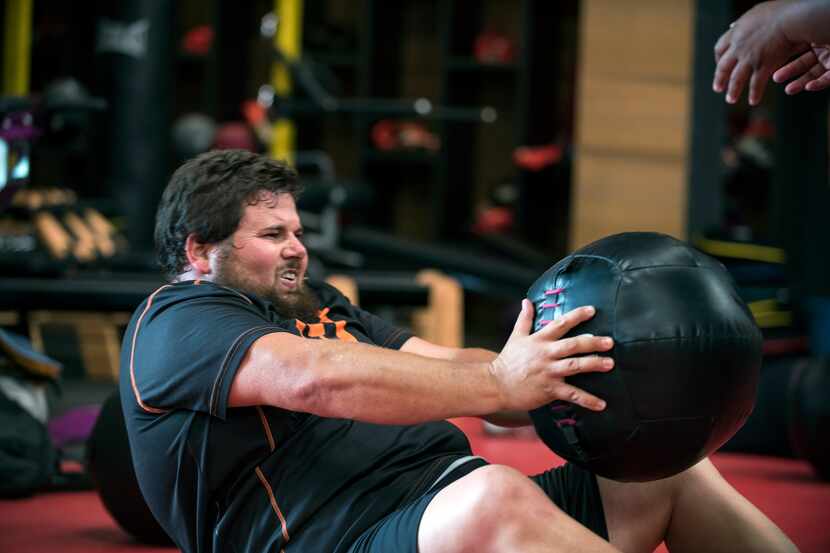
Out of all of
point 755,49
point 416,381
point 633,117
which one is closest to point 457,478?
point 416,381

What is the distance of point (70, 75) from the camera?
32.1ft

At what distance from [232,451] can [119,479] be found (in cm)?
100

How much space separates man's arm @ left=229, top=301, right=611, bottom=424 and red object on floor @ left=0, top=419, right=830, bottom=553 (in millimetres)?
1171

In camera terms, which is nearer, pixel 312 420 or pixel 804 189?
pixel 312 420

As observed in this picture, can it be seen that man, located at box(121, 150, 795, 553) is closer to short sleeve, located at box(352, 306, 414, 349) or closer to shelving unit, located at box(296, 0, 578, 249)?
short sleeve, located at box(352, 306, 414, 349)

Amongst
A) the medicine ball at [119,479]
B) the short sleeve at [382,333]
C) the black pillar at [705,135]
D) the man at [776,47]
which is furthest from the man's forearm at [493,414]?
the black pillar at [705,135]

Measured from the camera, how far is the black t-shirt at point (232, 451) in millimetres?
1718

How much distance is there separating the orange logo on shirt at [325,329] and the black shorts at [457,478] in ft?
1.19

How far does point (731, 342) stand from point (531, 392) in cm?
32

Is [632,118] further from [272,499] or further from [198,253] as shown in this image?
[272,499]

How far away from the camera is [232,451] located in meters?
1.75

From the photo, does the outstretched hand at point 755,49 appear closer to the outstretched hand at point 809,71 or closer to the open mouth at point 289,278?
the outstretched hand at point 809,71

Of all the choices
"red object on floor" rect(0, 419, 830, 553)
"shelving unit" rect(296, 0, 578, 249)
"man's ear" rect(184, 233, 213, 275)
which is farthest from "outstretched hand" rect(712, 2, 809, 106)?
"shelving unit" rect(296, 0, 578, 249)

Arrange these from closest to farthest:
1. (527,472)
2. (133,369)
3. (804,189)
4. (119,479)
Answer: (133,369) → (119,479) → (527,472) → (804,189)
